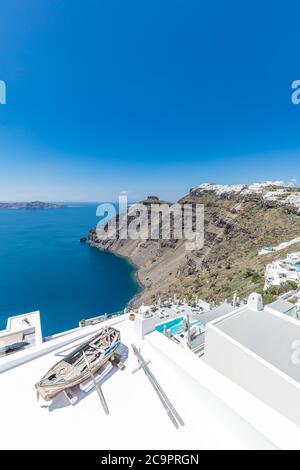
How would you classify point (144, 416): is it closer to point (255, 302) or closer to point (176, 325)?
point (255, 302)

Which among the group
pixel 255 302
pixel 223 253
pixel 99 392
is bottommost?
pixel 223 253

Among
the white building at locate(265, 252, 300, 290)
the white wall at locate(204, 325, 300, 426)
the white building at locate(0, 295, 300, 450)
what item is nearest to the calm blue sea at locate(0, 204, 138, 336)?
the white building at locate(265, 252, 300, 290)

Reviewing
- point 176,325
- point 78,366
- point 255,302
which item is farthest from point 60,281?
point 255,302

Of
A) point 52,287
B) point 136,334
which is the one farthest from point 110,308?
point 136,334

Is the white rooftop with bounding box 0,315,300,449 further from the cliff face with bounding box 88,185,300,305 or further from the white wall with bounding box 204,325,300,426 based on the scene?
the cliff face with bounding box 88,185,300,305

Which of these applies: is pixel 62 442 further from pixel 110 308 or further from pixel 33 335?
pixel 110 308

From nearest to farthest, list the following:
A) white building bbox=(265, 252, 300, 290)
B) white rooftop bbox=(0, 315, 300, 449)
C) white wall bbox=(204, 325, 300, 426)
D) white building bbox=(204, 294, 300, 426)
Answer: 1. white rooftop bbox=(0, 315, 300, 449)
2. white wall bbox=(204, 325, 300, 426)
3. white building bbox=(204, 294, 300, 426)
4. white building bbox=(265, 252, 300, 290)
